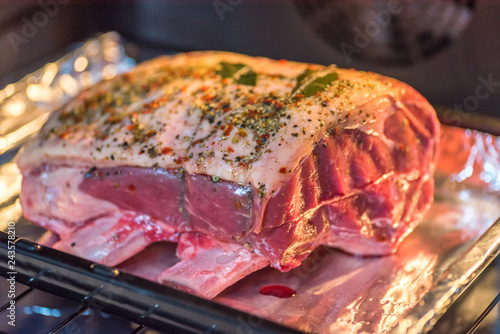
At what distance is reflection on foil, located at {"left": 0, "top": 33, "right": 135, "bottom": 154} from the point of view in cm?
362

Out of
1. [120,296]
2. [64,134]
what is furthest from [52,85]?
[120,296]

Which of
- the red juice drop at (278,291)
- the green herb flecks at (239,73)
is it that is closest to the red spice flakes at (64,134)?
the green herb flecks at (239,73)

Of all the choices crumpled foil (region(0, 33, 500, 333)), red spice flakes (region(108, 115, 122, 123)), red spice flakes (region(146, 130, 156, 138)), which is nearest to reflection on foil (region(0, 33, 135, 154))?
crumpled foil (region(0, 33, 500, 333))

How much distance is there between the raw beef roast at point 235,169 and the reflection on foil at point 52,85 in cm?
80

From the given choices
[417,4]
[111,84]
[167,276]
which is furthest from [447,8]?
[167,276]

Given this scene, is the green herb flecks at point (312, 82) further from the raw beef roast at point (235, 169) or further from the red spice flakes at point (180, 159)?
the red spice flakes at point (180, 159)

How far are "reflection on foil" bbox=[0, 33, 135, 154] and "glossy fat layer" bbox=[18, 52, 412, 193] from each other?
766mm

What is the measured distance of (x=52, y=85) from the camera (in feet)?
13.2

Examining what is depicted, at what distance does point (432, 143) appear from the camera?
268 centimetres

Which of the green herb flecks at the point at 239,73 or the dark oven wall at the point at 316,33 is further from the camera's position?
the dark oven wall at the point at 316,33

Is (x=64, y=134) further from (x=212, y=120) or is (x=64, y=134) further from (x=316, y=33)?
(x=316, y=33)

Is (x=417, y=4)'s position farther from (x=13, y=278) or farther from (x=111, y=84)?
(x=13, y=278)

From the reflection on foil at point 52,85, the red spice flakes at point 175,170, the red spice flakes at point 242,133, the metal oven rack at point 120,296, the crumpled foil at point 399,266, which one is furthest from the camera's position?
the reflection on foil at point 52,85

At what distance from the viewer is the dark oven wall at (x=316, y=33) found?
3287 mm
